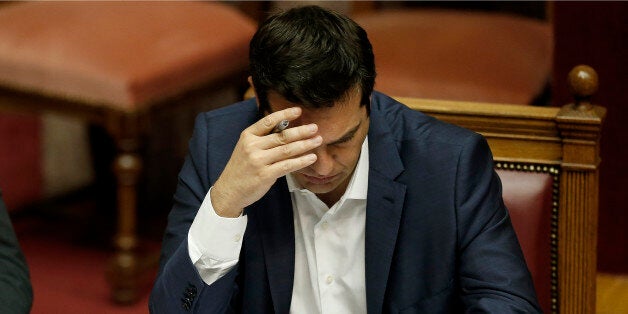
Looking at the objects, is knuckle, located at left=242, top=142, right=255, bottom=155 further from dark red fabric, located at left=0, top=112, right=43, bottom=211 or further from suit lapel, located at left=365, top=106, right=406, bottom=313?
dark red fabric, located at left=0, top=112, right=43, bottom=211

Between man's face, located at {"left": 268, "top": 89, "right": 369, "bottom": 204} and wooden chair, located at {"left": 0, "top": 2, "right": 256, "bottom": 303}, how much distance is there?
1.30 meters

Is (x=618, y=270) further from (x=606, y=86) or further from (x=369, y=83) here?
(x=369, y=83)

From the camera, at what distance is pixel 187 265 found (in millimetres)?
1831

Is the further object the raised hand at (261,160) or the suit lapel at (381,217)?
the suit lapel at (381,217)

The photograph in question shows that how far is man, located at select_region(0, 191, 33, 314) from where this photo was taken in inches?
75.3

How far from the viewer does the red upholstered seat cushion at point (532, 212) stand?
6.69ft

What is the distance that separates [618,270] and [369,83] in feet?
4.02

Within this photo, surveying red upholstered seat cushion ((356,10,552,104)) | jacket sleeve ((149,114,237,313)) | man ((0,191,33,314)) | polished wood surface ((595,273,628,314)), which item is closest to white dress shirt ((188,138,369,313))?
jacket sleeve ((149,114,237,313))

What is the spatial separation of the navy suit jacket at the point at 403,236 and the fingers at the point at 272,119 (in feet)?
0.75

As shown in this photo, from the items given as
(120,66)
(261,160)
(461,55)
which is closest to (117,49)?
(120,66)

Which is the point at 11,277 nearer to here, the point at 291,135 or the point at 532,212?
the point at 291,135

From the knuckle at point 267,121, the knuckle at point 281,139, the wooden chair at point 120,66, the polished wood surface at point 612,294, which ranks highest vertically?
the knuckle at point 267,121

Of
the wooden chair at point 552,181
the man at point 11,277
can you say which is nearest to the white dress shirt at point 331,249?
the wooden chair at point 552,181

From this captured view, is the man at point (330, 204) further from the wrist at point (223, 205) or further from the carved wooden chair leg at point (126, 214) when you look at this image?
the carved wooden chair leg at point (126, 214)
